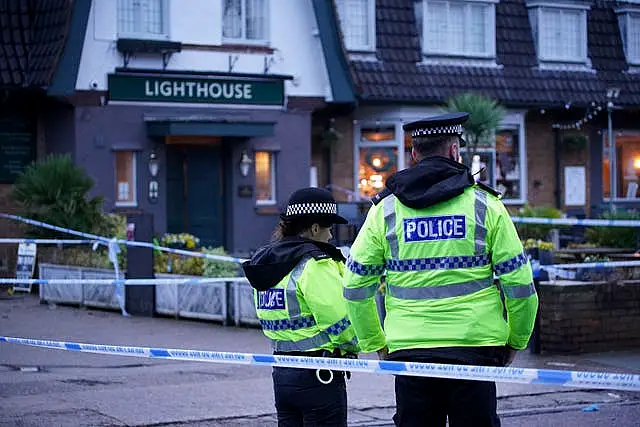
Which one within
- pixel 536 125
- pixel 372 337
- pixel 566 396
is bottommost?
pixel 566 396

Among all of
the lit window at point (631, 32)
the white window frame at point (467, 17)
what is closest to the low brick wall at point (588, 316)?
the white window frame at point (467, 17)

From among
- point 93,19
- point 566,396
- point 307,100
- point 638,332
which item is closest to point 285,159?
point 307,100

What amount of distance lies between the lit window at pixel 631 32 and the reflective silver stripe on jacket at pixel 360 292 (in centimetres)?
2323

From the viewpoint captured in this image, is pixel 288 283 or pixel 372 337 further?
pixel 288 283

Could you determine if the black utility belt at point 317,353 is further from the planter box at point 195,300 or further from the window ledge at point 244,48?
the window ledge at point 244,48

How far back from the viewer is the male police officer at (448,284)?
5.11 m

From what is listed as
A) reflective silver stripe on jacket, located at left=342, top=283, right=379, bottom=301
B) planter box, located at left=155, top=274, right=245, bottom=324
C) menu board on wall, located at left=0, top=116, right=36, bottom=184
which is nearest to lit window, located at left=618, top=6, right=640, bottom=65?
menu board on wall, located at left=0, top=116, right=36, bottom=184

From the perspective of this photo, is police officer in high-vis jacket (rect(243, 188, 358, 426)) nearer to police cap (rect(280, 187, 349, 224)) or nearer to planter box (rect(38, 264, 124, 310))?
police cap (rect(280, 187, 349, 224))

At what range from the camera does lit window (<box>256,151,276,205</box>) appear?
23.2 metres

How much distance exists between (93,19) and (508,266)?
1684cm

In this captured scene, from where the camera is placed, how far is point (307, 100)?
23125 mm

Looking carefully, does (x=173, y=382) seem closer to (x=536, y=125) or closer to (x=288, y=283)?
(x=288, y=283)

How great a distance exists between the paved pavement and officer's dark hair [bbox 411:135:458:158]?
429 cm

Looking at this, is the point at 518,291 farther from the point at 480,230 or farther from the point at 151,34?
the point at 151,34
